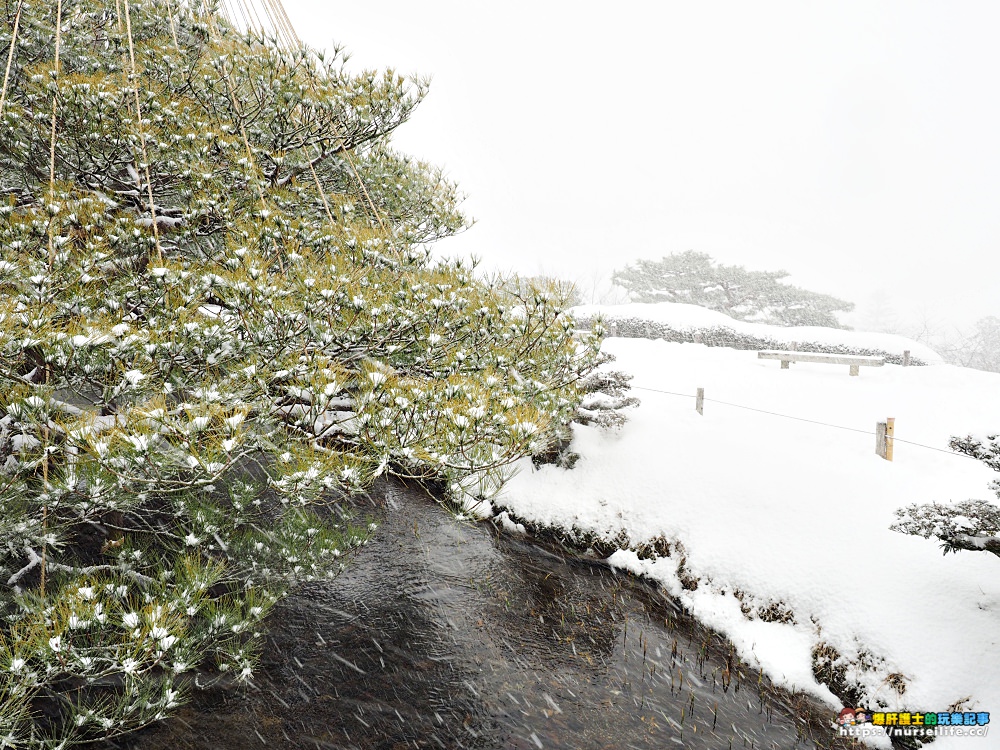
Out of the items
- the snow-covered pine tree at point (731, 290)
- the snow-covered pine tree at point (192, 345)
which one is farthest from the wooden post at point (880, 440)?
the snow-covered pine tree at point (731, 290)

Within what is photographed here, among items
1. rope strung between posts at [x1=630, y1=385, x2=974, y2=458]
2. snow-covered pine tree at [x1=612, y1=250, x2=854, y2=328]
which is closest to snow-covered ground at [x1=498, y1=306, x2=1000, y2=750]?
rope strung between posts at [x1=630, y1=385, x2=974, y2=458]

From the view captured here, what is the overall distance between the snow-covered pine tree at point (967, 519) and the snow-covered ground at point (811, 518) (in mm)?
262

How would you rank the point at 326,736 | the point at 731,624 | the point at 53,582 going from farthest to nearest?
1. the point at 731,624
2. the point at 326,736
3. the point at 53,582

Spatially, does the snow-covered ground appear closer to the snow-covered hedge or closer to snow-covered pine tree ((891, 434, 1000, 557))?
snow-covered pine tree ((891, 434, 1000, 557))

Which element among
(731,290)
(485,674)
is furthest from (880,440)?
(731,290)

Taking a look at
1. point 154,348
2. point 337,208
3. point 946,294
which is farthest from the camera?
point 946,294

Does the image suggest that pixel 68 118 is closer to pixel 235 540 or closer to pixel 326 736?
pixel 235 540

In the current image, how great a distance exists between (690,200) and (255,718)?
108473 millimetres

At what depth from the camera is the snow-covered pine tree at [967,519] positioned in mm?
4043

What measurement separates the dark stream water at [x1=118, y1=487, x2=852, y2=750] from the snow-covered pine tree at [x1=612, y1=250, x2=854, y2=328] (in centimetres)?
2118

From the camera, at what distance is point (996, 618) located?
4555mm

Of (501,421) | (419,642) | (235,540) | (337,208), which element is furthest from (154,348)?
(419,642)

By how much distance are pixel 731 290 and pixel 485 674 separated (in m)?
24.4

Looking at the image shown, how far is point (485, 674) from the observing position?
15.3 ft
